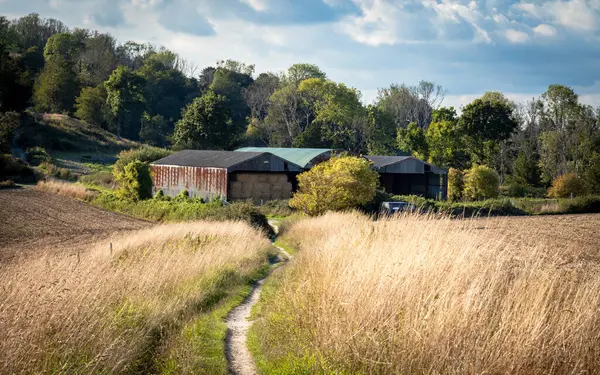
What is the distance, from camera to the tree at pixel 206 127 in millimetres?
67688

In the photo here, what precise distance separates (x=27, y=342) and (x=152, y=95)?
8834 centimetres

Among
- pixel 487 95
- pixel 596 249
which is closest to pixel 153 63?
pixel 487 95

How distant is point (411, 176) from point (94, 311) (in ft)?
152

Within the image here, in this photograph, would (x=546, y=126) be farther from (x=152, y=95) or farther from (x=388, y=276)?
(x=388, y=276)

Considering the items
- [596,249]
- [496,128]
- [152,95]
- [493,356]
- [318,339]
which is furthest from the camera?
[152,95]

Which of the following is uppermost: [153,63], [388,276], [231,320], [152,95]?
[153,63]

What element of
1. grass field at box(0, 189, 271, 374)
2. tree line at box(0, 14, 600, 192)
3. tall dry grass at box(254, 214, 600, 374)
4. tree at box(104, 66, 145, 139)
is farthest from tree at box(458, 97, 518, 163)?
tall dry grass at box(254, 214, 600, 374)

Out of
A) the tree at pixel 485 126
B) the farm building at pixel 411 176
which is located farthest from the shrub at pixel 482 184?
the tree at pixel 485 126

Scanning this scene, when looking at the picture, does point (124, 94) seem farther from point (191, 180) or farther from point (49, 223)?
point (49, 223)

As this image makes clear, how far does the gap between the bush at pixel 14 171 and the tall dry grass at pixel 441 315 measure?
4404 cm

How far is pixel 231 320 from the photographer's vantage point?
13508 millimetres

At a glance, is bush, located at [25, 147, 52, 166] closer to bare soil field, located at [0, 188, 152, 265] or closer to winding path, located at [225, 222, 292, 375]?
Result: bare soil field, located at [0, 188, 152, 265]

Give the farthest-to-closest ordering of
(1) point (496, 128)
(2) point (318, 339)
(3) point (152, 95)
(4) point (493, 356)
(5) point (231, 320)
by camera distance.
A: (3) point (152, 95) → (1) point (496, 128) → (5) point (231, 320) → (2) point (318, 339) → (4) point (493, 356)

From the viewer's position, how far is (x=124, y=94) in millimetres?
79938
